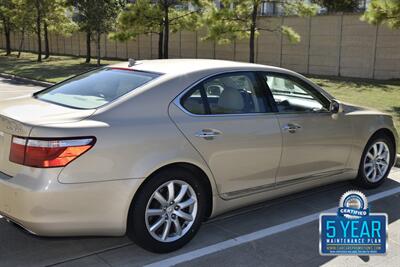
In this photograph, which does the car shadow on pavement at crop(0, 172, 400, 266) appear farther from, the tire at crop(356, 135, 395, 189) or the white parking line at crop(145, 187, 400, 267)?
the tire at crop(356, 135, 395, 189)

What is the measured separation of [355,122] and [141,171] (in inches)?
106

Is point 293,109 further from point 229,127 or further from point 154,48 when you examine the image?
point 154,48

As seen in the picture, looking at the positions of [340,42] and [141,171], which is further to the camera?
[340,42]

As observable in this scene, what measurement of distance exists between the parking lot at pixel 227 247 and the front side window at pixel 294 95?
3.47 feet

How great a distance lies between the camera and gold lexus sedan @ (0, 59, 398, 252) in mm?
3367

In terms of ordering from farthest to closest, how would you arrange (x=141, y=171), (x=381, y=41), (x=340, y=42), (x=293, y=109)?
(x=340, y=42)
(x=381, y=41)
(x=293, y=109)
(x=141, y=171)

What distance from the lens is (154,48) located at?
30.2m

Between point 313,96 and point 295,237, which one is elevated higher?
point 313,96

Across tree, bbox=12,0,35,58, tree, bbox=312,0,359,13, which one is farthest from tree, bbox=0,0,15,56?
tree, bbox=312,0,359,13

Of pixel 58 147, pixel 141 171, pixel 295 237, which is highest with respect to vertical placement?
pixel 58 147

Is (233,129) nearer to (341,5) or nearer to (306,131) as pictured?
(306,131)

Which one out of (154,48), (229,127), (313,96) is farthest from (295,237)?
(154,48)

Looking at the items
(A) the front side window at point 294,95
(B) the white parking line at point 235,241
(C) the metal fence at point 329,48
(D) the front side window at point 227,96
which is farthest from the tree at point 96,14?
(B) the white parking line at point 235,241

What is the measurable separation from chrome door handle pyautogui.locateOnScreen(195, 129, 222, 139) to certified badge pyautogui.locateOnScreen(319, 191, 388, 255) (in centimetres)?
108
